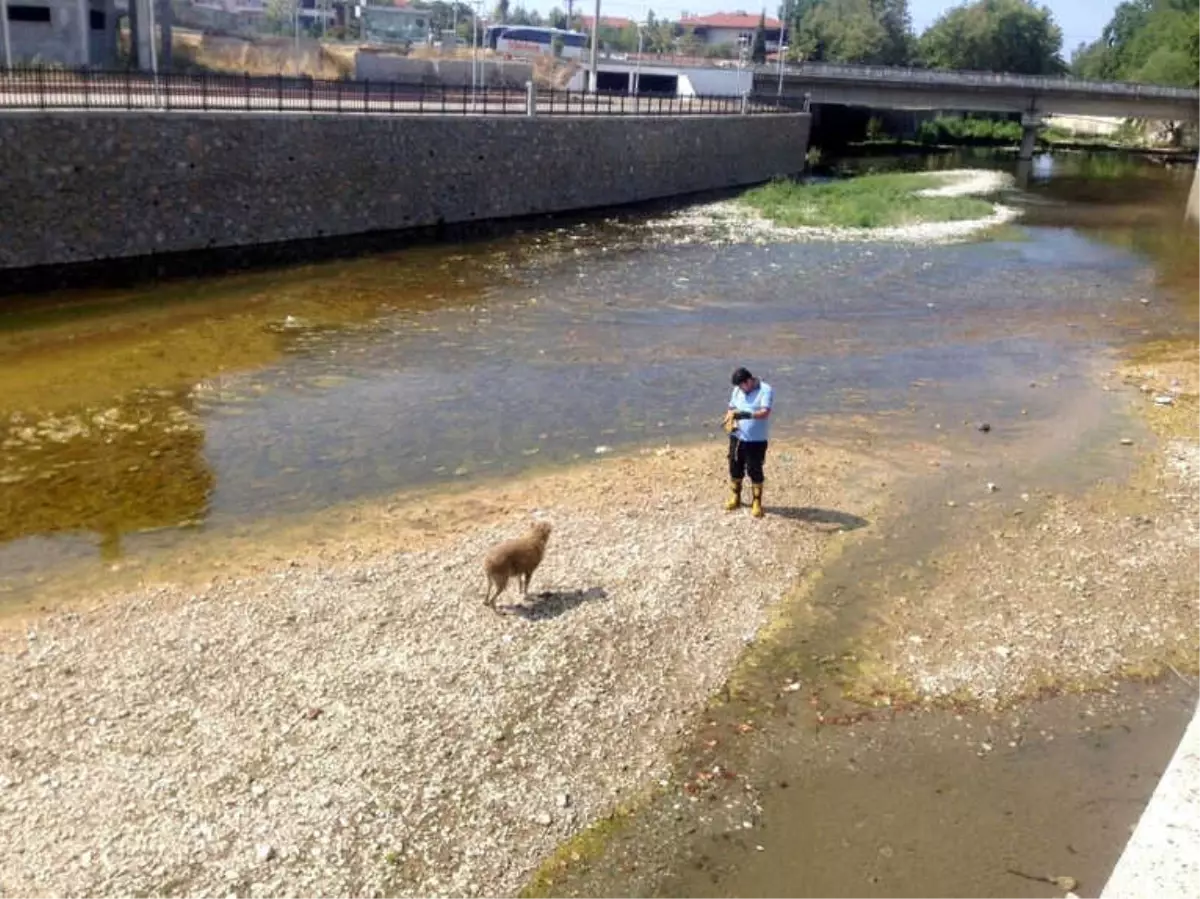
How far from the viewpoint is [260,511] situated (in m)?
14.2

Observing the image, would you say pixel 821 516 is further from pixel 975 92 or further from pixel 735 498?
pixel 975 92

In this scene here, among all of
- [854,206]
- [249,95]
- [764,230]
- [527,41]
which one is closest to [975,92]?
[854,206]

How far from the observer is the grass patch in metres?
43.9

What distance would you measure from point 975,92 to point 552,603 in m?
77.8

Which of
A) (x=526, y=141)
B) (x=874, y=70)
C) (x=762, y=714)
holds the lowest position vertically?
(x=762, y=714)

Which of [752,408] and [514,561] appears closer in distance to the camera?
[514,561]

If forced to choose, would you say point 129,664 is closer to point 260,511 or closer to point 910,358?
point 260,511

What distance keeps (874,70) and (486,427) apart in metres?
66.8

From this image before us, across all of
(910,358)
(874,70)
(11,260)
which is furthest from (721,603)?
(874,70)

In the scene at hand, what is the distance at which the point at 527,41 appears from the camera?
113875 mm

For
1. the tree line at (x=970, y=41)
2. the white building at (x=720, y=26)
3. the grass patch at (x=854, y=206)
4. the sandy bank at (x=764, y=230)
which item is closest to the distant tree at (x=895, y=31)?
the tree line at (x=970, y=41)

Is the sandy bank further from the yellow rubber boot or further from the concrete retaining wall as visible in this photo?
the yellow rubber boot

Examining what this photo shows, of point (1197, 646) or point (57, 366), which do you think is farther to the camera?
point (57, 366)

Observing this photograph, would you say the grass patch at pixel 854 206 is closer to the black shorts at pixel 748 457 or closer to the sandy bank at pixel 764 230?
the sandy bank at pixel 764 230
